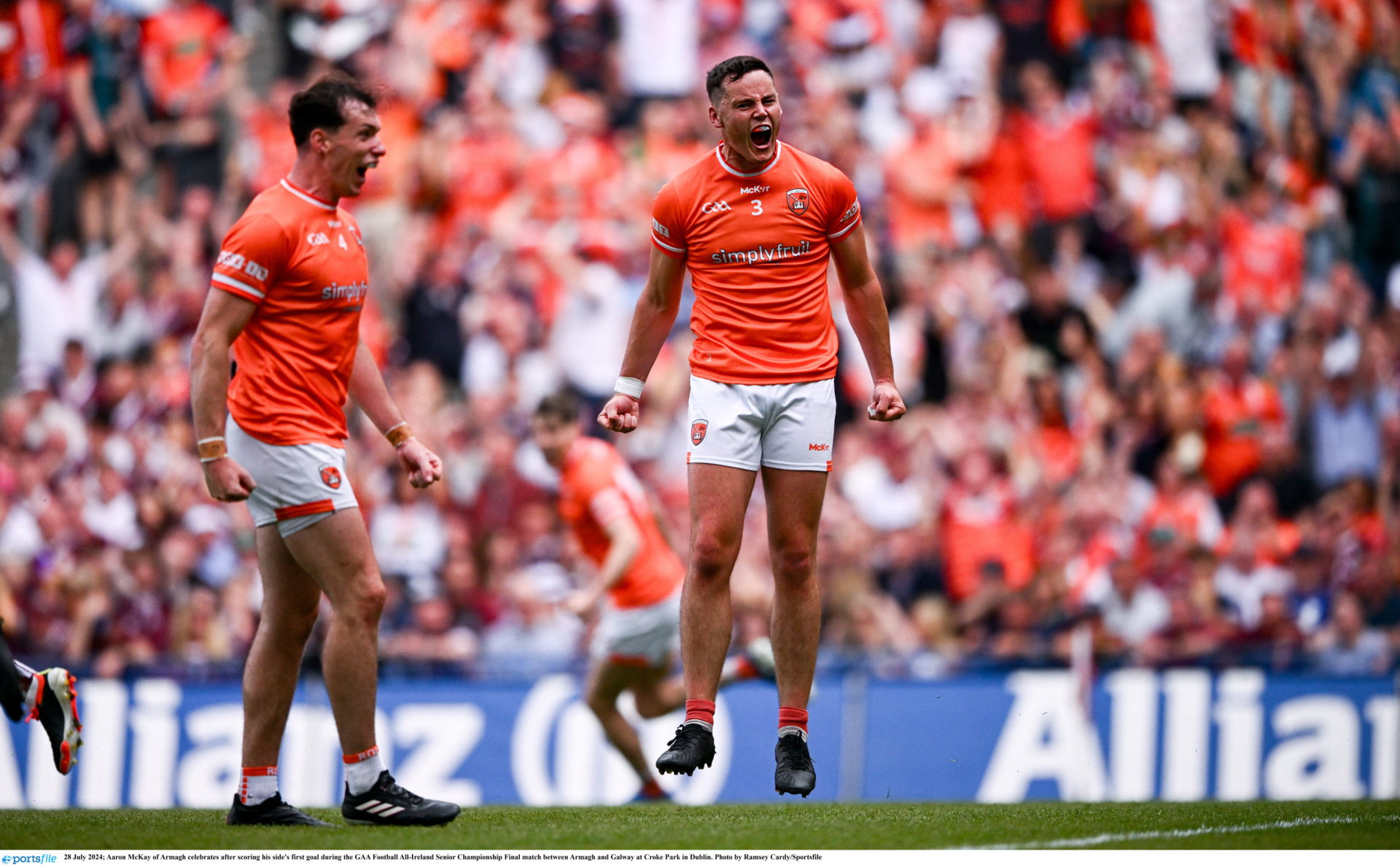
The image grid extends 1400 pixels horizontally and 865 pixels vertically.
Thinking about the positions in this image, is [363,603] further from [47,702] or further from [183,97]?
[183,97]

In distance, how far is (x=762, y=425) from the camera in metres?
7.25

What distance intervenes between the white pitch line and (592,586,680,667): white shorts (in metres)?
4.05

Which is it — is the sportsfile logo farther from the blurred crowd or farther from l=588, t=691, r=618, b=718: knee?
the blurred crowd

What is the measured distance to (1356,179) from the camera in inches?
634

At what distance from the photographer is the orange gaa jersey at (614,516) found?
34.1 feet

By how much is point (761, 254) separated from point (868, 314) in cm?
54

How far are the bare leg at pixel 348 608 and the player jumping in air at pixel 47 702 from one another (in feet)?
3.18

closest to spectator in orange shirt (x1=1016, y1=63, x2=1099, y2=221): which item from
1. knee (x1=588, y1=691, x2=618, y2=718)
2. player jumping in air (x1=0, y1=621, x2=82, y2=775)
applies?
knee (x1=588, y1=691, x2=618, y2=718)

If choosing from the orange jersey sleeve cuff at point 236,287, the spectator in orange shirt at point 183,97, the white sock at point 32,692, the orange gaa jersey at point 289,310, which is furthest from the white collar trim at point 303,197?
the spectator in orange shirt at point 183,97

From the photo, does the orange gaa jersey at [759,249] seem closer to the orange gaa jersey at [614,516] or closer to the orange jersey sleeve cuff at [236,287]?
the orange jersey sleeve cuff at [236,287]

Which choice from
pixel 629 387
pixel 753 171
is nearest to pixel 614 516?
pixel 629 387

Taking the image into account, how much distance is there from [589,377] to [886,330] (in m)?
7.84
